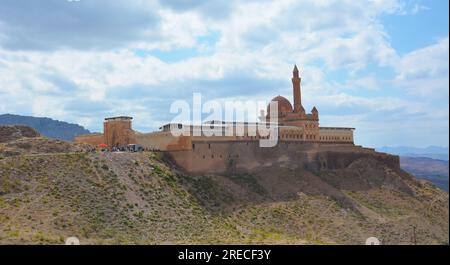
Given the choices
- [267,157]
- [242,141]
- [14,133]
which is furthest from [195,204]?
[14,133]

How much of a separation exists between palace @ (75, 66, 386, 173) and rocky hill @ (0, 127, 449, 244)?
1534 mm

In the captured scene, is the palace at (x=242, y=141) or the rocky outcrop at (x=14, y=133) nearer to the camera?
the palace at (x=242, y=141)

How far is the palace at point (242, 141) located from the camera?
5334 cm

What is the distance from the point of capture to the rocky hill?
1459 inches

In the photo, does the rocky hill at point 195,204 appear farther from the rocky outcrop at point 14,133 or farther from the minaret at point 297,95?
the minaret at point 297,95

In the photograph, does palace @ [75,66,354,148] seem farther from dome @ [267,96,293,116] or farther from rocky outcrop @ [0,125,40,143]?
rocky outcrop @ [0,125,40,143]

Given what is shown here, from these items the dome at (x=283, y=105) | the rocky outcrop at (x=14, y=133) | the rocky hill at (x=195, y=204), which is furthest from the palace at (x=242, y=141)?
the rocky outcrop at (x=14, y=133)

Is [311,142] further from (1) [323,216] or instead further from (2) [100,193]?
(2) [100,193]

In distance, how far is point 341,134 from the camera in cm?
7362

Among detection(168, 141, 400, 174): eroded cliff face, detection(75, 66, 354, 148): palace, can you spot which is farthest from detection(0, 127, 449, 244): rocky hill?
detection(75, 66, 354, 148): palace

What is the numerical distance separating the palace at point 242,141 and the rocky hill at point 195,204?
153 centimetres

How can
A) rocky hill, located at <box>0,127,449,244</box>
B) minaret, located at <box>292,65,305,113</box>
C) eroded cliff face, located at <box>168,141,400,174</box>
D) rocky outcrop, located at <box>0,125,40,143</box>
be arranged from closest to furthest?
rocky hill, located at <box>0,127,449,244</box>
eroded cliff face, located at <box>168,141,400,174</box>
rocky outcrop, located at <box>0,125,40,143</box>
minaret, located at <box>292,65,305,113</box>

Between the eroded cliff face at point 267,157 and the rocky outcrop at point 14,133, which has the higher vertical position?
the rocky outcrop at point 14,133
